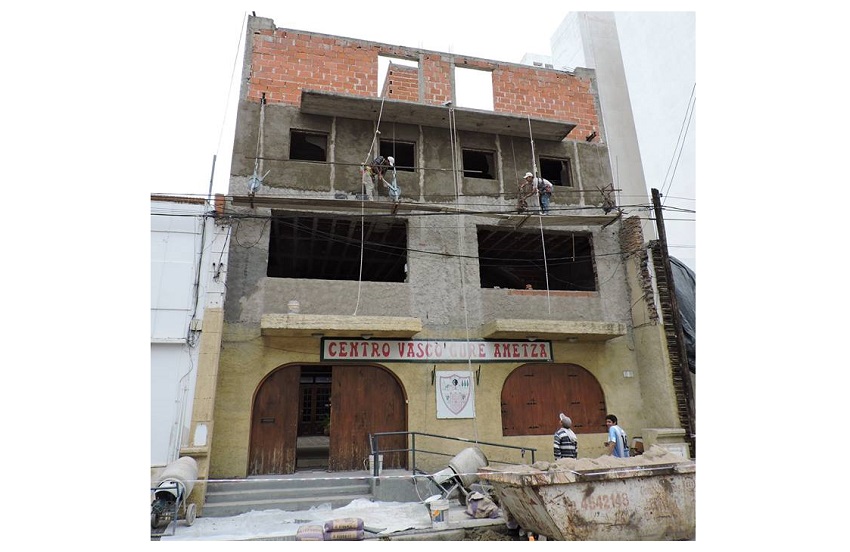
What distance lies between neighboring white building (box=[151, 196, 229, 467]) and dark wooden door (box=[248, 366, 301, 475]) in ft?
5.50

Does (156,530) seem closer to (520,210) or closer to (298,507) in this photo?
(298,507)

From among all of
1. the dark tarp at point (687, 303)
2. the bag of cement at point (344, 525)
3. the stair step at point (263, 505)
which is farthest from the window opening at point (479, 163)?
the bag of cement at point (344, 525)

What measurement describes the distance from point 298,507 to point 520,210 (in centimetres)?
876

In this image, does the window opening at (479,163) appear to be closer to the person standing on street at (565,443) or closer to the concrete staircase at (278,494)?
the person standing on street at (565,443)

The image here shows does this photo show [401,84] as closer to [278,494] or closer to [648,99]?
[278,494]

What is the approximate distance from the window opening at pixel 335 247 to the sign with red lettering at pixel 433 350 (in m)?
2.56

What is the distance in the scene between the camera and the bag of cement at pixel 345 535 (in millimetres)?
7195

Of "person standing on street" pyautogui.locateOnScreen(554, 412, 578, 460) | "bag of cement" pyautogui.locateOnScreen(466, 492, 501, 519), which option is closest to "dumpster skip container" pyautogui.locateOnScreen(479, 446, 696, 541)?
"bag of cement" pyautogui.locateOnScreen(466, 492, 501, 519)

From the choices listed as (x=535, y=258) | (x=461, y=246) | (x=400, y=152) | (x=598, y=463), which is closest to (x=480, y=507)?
(x=598, y=463)

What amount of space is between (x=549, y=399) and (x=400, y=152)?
817cm

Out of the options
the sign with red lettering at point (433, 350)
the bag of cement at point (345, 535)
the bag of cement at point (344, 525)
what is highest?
the sign with red lettering at point (433, 350)

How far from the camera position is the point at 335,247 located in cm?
1534

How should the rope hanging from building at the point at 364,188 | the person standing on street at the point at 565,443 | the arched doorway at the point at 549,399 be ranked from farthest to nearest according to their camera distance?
1. the arched doorway at the point at 549,399
2. the rope hanging from building at the point at 364,188
3. the person standing on street at the point at 565,443

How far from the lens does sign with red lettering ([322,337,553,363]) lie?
1205 centimetres
